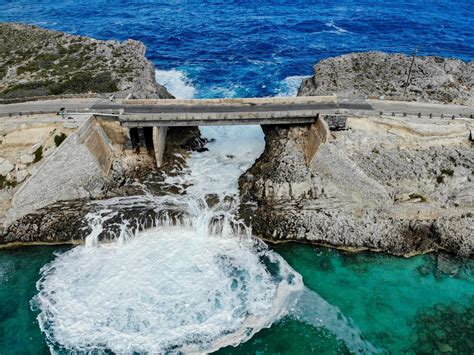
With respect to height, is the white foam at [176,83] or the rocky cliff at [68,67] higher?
Result: the rocky cliff at [68,67]

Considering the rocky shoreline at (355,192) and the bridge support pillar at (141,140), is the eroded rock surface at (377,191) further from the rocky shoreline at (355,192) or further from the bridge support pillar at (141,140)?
the bridge support pillar at (141,140)

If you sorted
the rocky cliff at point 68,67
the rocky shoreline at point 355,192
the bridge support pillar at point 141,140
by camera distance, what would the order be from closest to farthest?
1. the rocky shoreline at point 355,192
2. the bridge support pillar at point 141,140
3. the rocky cliff at point 68,67

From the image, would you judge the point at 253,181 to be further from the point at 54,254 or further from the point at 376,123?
the point at 54,254

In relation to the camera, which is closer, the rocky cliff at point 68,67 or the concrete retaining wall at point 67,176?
the concrete retaining wall at point 67,176

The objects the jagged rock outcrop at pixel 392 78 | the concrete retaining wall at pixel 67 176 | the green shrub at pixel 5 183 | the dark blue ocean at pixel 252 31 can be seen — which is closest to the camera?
the concrete retaining wall at pixel 67 176

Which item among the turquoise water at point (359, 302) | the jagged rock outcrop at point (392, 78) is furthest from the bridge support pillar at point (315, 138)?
the turquoise water at point (359, 302)

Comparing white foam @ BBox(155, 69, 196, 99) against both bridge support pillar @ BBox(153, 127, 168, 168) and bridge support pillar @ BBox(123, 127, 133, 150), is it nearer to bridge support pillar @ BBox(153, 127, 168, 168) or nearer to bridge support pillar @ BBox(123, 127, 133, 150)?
bridge support pillar @ BBox(153, 127, 168, 168)
